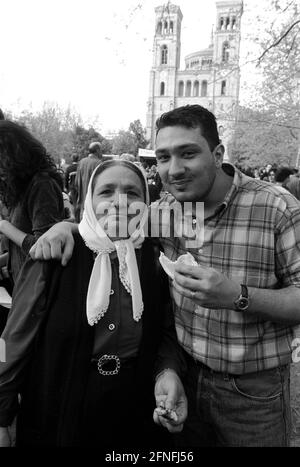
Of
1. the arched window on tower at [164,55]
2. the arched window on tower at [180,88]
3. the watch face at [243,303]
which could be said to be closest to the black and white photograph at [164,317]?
the watch face at [243,303]

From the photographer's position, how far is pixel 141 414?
5.87ft

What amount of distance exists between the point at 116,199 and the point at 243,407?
1068 millimetres

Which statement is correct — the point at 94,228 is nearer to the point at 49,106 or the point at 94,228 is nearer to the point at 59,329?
the point at 59,329

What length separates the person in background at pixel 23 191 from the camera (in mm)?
2512

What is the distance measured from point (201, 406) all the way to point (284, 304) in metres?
0.65

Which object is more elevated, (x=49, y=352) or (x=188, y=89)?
(x=188, y=89)

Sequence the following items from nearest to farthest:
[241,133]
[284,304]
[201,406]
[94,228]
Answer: [284,304] → [94,228] → [201,406] → [241,133]

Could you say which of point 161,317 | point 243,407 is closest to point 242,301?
point 161,317

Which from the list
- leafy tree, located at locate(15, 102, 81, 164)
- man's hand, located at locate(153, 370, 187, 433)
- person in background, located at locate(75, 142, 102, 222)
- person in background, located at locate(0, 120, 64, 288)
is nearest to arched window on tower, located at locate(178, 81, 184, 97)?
leafy tree, located at locate(15, 102, 81, 164)

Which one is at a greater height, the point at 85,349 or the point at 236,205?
the point at 236,205

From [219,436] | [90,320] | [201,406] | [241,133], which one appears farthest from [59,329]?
[241,133]

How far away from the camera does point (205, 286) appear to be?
4.84 feet

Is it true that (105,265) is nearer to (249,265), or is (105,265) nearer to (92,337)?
(92,337)

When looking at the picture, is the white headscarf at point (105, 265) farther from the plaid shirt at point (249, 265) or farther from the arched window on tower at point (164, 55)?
the arched window on tower at point (164, 55)
